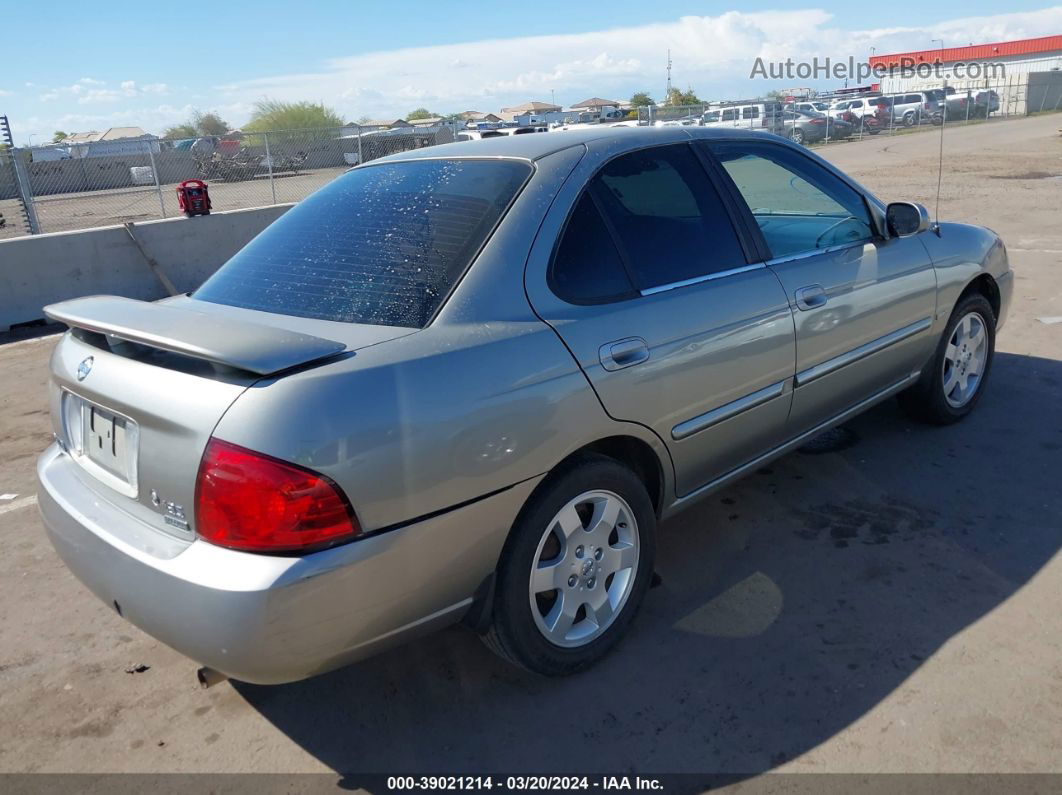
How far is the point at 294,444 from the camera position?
2195mm

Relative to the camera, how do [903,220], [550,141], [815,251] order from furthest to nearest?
[903,220] → [815,251] → [550,141]

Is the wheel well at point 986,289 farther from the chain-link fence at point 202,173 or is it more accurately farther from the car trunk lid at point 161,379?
the chain-link fence at point 202,173

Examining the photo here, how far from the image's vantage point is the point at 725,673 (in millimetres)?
2951

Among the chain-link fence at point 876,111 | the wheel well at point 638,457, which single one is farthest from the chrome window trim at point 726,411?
the chain-link fence at point 876,111

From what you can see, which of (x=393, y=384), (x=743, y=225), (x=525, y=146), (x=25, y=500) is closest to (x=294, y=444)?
(x=393, y=384)

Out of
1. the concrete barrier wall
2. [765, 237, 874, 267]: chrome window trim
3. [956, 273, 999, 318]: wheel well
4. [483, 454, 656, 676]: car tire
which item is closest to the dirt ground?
[483, 454, 656, 676]: car tire

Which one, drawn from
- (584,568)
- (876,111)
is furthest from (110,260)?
(876,111)

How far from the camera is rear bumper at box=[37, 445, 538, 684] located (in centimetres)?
223

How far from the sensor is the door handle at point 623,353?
9.34ft

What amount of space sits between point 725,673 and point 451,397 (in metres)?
1.37

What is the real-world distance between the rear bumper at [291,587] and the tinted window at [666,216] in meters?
1.04

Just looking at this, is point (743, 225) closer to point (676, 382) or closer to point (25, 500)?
point (676, 382)

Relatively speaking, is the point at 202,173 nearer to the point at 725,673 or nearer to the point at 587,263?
the point at 587,263

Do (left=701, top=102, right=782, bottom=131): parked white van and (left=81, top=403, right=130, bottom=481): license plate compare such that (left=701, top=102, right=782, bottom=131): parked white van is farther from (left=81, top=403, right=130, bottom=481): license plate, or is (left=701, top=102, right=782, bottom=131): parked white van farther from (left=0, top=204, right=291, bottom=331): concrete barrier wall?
(left=81, top=403, right=130, bottom=481): license plate
